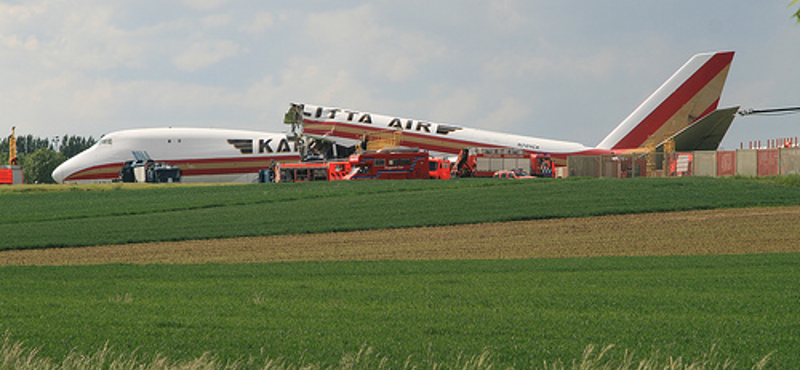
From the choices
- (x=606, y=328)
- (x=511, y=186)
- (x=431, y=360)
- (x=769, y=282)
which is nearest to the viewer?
(x=431, y=360)

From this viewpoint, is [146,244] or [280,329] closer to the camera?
[280,329]

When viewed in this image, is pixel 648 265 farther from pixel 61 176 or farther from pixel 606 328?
pixel 61 176

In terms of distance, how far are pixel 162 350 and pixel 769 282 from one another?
386 inches

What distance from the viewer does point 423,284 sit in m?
13.3

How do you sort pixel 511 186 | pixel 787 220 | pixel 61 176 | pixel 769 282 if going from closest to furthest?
pixel 769 282 → pixel 787 220 → pixel 511 186 → pixel 61 176

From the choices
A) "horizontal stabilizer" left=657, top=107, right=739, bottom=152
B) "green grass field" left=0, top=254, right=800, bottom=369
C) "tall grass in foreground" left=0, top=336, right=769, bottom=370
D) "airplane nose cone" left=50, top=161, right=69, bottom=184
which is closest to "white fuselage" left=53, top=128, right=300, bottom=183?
"airplane nose cone" left=50, top=161, right=69, bottom=184

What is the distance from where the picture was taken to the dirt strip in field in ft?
67.5

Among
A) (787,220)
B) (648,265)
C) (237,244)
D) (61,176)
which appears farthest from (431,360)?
(61,176)

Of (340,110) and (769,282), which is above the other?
(340,110)

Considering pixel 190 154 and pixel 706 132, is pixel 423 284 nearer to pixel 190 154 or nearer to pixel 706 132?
pixel 706 132

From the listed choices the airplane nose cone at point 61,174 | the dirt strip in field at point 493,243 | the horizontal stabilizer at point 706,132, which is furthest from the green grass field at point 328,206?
the airplane nose cone at point 61,174

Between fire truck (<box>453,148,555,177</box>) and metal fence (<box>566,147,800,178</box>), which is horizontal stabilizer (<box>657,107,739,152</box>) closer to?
metal fence (<box>566,147,800,178</box>)

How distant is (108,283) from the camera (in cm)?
1392

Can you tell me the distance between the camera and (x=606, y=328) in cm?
917
